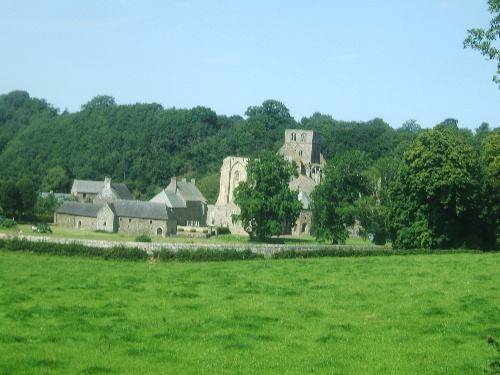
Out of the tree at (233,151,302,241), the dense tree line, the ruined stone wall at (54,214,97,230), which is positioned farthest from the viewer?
the ruined stone wall at (54,214,97,230)

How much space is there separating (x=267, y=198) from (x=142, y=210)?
50.3 ft

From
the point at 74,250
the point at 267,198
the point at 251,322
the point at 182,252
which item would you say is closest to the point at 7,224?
the point at 267,198

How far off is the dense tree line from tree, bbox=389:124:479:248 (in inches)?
2.9

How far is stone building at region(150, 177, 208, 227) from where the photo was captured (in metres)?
80.6

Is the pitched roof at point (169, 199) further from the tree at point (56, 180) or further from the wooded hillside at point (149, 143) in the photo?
the tree at point (56, 180)

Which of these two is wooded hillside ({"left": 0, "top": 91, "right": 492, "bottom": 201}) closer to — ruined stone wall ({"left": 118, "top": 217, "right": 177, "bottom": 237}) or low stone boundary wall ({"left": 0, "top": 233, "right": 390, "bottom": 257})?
A: ruined stone wall ({"left": 118, "top": 217, "right": 177, "bottom": 237})

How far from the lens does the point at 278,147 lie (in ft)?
417

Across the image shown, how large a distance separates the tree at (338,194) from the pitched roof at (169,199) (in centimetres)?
2821

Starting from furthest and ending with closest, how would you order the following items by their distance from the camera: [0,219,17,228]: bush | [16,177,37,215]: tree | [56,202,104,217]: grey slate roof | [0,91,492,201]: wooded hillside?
[0,91,492,201]: wooded hillside, [16,177,37,215]: tree, [56,202,104,217]: grey slate roof, [0,219,17,228]: bush

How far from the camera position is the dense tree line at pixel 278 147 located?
46.1m

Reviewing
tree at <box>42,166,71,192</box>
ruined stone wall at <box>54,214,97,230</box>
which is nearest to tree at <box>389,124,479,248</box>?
ruined stone wall at <box>54,214,97,230</box>

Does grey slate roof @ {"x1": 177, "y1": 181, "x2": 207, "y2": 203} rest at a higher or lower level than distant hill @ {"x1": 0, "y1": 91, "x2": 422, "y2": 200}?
lower

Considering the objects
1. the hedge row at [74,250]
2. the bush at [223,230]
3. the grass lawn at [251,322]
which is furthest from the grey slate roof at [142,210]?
the grass lawn at [251,322]

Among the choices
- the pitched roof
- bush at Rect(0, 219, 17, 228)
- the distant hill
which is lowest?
bush at Rect(0, 219, 17, 228)
